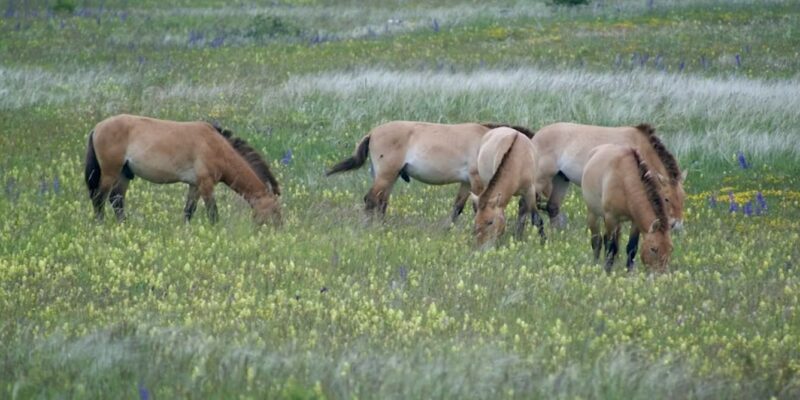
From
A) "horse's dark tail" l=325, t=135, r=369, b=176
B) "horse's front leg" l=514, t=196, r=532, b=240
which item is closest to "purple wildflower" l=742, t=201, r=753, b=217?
"horse's front leg" l=514, t=196, r=532, b=240

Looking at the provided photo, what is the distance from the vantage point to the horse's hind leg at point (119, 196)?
48.3ft

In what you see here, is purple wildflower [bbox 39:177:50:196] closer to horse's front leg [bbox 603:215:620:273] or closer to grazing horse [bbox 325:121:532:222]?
grazing horse [bbox 325:121:532:222]

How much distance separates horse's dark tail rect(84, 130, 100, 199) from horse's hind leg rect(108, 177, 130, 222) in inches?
7.4

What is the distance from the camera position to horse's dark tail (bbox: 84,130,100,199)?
14680mm

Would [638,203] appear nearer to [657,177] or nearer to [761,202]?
[657,177]

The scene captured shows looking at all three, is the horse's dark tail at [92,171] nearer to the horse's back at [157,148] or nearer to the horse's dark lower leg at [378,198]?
the horse's back at [157,148]

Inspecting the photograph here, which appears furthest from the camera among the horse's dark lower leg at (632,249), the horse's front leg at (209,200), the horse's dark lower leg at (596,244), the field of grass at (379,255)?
the horse's front leg at (209,200)

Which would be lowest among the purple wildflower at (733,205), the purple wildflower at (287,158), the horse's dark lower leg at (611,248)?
the purple wildflower at (287,158)

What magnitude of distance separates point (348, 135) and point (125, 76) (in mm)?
7659

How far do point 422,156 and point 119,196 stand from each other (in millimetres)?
3549

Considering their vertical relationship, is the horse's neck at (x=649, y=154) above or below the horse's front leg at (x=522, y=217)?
above

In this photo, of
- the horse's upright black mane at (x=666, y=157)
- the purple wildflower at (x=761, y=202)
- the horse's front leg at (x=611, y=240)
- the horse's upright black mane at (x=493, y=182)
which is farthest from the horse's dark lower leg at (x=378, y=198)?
the purple wildflower at (x=761, y=202)

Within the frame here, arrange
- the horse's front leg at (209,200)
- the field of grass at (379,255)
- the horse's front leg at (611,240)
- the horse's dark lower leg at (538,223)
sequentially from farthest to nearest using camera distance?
1. the horse's front leg at (209,200)
2. the horse's dark lower leg at (538,223)
3. the horse's front leg at (611,240)
4. the field of grass at (379,255)

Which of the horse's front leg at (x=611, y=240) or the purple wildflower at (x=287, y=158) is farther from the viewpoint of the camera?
the purple wildflower at (x=287, y=158)
